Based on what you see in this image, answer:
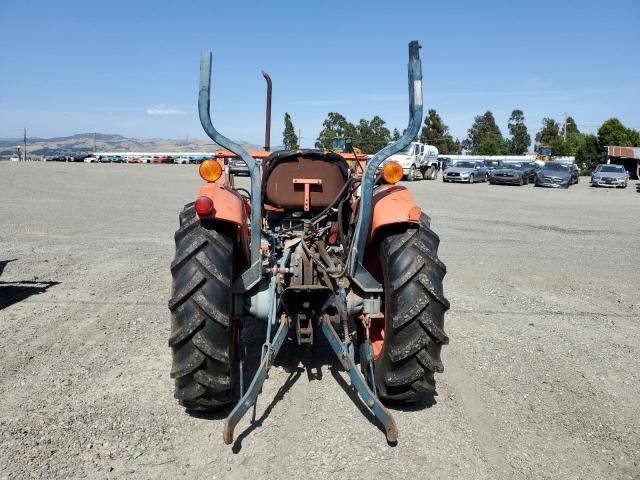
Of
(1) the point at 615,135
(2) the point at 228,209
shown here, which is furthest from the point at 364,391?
(1) the point at 615,135

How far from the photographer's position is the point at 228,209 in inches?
149

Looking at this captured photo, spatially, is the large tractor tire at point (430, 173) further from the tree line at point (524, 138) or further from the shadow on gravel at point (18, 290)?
the shadow on gravel at point (18, 290)

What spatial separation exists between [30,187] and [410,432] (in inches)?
910

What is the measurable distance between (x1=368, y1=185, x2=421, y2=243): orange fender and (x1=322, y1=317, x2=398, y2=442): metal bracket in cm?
77

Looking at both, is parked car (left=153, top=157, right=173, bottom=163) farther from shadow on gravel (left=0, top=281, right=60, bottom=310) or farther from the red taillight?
the red taillight

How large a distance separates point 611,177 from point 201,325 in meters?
33.6

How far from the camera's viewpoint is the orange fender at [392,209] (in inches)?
149

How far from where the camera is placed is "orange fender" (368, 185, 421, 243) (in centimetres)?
380

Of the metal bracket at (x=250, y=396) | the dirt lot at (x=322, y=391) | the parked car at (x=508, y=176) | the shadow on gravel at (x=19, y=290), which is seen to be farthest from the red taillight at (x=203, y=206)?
the parked car at (x=508, y=176)

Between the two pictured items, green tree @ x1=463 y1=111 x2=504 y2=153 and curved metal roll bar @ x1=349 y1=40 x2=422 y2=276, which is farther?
green tree @ x1=463 y1=111 x2=504 y2=153

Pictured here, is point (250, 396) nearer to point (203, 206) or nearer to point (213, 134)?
point (203, 206)

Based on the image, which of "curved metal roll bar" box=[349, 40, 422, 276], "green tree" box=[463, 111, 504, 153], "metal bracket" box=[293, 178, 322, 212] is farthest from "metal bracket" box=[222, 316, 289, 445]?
"green tree" box=[463, 111, 504, 153]

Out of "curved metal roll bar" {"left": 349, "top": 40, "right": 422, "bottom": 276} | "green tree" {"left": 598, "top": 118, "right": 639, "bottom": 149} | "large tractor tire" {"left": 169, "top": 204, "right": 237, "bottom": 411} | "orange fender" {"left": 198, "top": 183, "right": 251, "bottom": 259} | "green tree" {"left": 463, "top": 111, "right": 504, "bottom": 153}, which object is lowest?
"large tractor tire" {"left": 169, "top": 204, "right": 237, "bottom": 411}

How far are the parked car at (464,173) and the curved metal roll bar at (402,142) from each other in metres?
31.8
